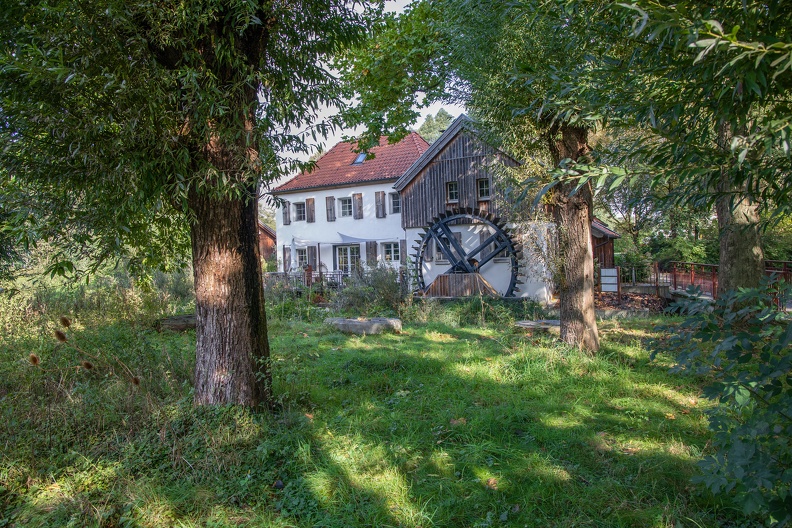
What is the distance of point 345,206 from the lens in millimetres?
27141

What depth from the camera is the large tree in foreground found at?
13.1 ft

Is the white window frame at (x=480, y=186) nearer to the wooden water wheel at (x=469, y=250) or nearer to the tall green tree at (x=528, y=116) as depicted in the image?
the wooden water wheel at (x=469, y=250)

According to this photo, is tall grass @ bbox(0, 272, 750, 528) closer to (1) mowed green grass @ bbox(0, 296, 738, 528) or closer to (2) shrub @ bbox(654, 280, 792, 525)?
(1) mowed green grass @ bbox(0, 296, 738, 528)

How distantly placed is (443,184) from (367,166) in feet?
23.6

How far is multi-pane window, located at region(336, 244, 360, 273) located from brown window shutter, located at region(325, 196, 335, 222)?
5.36 feet

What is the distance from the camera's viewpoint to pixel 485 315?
12.9 metres

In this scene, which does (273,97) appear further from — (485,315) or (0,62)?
(485,315)

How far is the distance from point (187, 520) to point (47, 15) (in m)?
3.91

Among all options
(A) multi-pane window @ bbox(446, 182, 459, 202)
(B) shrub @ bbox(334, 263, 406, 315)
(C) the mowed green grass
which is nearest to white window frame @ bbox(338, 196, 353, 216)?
(A) multi-pane window @ bbox(446, 182, 459, 202)

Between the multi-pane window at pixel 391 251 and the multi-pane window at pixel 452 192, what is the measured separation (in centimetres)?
530

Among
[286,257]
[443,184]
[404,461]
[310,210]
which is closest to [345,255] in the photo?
[310,210]

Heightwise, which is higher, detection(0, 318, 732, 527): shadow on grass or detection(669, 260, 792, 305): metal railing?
detection(669, 260, 792, 305): metal railing

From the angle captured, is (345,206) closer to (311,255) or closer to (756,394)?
(311,255)

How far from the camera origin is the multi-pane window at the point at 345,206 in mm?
26903
